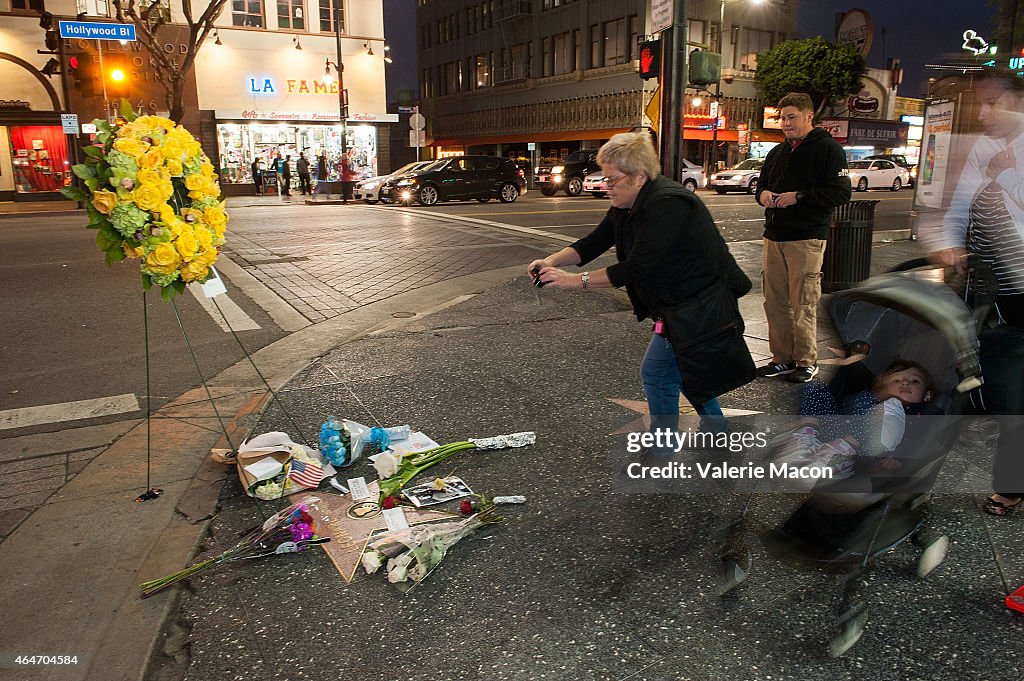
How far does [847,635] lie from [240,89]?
36840 mm

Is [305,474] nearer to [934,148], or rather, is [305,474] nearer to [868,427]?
[868,427]

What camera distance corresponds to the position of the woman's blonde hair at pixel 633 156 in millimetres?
3518

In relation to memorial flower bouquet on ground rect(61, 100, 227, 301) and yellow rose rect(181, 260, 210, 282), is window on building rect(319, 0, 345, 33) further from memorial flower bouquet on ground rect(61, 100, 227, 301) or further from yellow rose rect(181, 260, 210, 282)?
yellow rose rect(181, 260, 210, 282)

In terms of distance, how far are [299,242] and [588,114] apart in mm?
36963

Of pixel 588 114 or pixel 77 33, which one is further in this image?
pixel 588 114

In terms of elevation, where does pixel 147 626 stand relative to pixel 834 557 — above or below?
below

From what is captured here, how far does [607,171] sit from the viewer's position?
3.61 m

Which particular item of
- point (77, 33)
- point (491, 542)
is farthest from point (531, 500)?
point (77, 33)

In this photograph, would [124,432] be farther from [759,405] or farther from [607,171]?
[759,405]

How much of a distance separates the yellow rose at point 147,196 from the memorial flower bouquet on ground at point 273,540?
Result: 1.61 metres

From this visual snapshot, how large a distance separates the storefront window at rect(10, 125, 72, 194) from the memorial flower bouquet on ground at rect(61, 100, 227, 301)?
30021 millimetres

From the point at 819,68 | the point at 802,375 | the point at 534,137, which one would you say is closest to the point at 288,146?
the point at 534,137

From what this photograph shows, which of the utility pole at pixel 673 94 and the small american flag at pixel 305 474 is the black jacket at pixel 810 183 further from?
the small american flag at pixel 305 474

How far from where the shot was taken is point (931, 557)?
3047 mm
